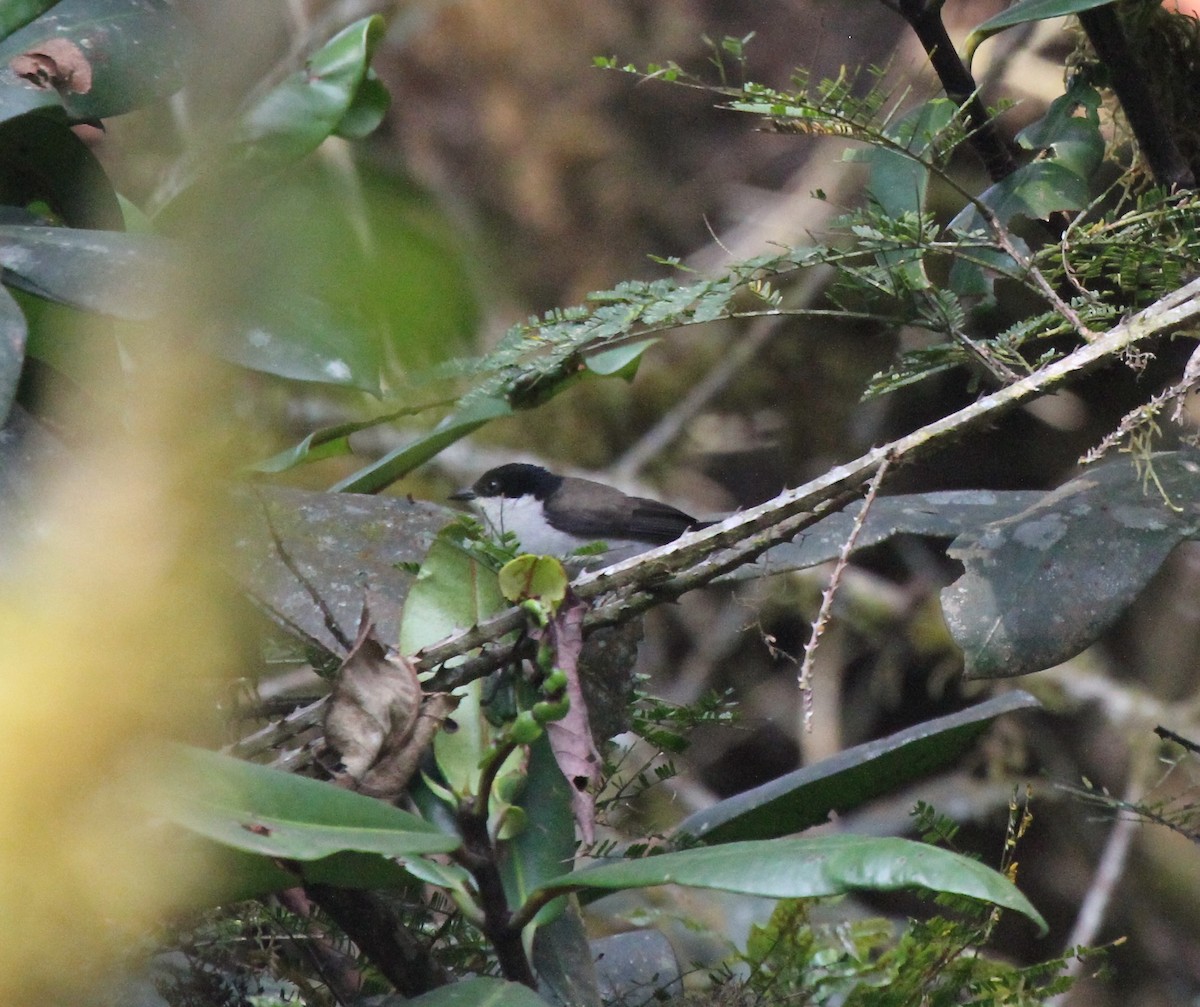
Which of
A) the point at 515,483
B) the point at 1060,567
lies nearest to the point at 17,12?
the point at 1060,567

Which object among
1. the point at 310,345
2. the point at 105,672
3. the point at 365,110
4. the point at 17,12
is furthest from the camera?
the point at 365,110


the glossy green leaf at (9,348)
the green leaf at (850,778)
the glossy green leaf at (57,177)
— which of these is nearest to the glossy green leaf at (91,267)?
the glossy green leaf at (9,348)

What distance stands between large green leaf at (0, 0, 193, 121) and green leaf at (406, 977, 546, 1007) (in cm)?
120

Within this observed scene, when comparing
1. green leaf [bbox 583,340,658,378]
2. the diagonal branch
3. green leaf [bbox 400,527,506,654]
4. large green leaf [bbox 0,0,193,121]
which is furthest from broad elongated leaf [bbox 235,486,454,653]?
large green leaf [bbox 0,0,193,121]

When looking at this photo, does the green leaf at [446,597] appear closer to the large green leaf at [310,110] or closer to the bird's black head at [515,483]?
the large green leaf at [310,110]

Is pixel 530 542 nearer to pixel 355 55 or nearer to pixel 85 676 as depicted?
pixel 355 55

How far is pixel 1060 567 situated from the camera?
147cm

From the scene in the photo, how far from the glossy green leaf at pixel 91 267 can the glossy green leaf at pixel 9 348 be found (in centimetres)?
5

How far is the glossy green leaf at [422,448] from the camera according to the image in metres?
1.91

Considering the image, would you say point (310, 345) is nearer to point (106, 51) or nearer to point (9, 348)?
point (9, 348)

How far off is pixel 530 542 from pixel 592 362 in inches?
73.1

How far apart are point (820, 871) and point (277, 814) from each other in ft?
1.45

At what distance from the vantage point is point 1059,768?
14.4ft

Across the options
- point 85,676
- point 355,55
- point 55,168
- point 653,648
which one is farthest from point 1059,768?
point 85,676
